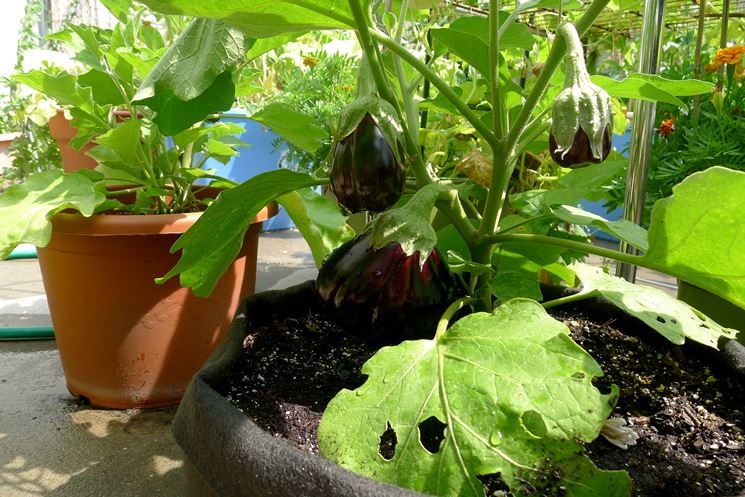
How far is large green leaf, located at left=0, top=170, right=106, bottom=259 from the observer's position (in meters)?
0.69

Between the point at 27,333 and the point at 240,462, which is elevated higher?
the point at 240,462

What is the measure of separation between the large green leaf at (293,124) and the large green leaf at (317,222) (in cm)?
8

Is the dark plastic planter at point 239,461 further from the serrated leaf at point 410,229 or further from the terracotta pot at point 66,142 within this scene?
the terracotta pot at point 66,142

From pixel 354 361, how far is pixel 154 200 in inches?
23.4

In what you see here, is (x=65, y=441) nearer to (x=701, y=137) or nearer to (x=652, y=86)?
(x=652, y=86)

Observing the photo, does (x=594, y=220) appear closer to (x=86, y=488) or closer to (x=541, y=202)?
(x=541, y=202)

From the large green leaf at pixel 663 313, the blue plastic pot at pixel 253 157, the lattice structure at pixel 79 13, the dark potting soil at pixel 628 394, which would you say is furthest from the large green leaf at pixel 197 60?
the lattice structure at pixel 79 13

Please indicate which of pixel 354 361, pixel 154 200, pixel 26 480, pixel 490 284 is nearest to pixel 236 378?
pixel 354 361

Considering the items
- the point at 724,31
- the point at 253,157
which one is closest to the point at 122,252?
the point at 724,31

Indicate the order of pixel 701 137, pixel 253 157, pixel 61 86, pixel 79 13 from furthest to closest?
pixel 79 13
pixel 253 157
pixel 701 137
pixel 61 86

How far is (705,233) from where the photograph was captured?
373 millimetres

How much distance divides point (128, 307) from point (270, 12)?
594 mm

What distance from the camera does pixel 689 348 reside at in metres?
0.51

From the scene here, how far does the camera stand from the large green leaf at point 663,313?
0.40 meters
